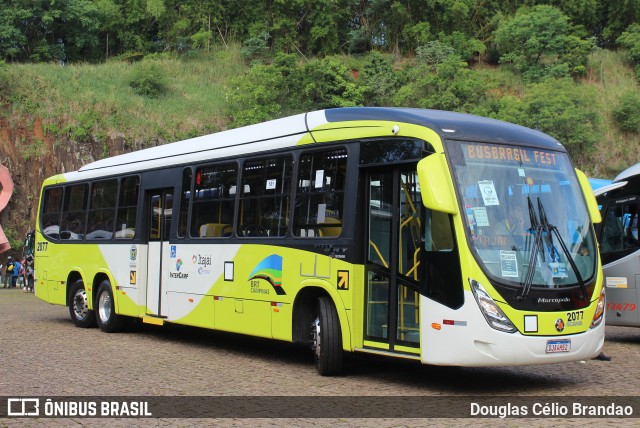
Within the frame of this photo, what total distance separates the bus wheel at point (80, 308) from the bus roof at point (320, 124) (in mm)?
3101

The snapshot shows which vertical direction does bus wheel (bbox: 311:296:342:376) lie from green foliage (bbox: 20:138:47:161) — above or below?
below

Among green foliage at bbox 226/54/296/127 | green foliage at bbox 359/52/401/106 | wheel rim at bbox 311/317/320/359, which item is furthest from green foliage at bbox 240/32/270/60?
wheel rim at bbox 311/317/320/359

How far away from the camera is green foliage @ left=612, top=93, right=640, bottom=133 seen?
45.7 m

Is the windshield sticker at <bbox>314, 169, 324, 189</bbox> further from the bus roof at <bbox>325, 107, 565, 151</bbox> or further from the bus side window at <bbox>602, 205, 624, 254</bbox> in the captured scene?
the bus side window at <bbox>602, 205, 624, 254</bbox>

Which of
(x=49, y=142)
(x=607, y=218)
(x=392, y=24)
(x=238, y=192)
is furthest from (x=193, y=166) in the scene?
(x=392, y=24)

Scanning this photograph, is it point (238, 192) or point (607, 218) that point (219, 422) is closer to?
point (238, 192)

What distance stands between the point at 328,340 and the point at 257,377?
3.53 feet

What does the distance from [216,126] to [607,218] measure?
34.3 m

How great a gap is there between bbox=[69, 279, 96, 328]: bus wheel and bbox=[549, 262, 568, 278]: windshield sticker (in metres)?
10.8

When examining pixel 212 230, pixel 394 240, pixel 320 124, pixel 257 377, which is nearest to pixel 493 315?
pixel 394 240

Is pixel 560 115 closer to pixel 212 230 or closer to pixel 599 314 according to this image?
pixel 212 230

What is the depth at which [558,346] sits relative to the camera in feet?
29.2

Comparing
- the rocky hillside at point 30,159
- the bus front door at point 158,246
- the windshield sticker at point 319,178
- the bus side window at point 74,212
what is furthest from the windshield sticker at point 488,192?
the rocky hillside at point 30,159

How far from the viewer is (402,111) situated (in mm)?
10156
